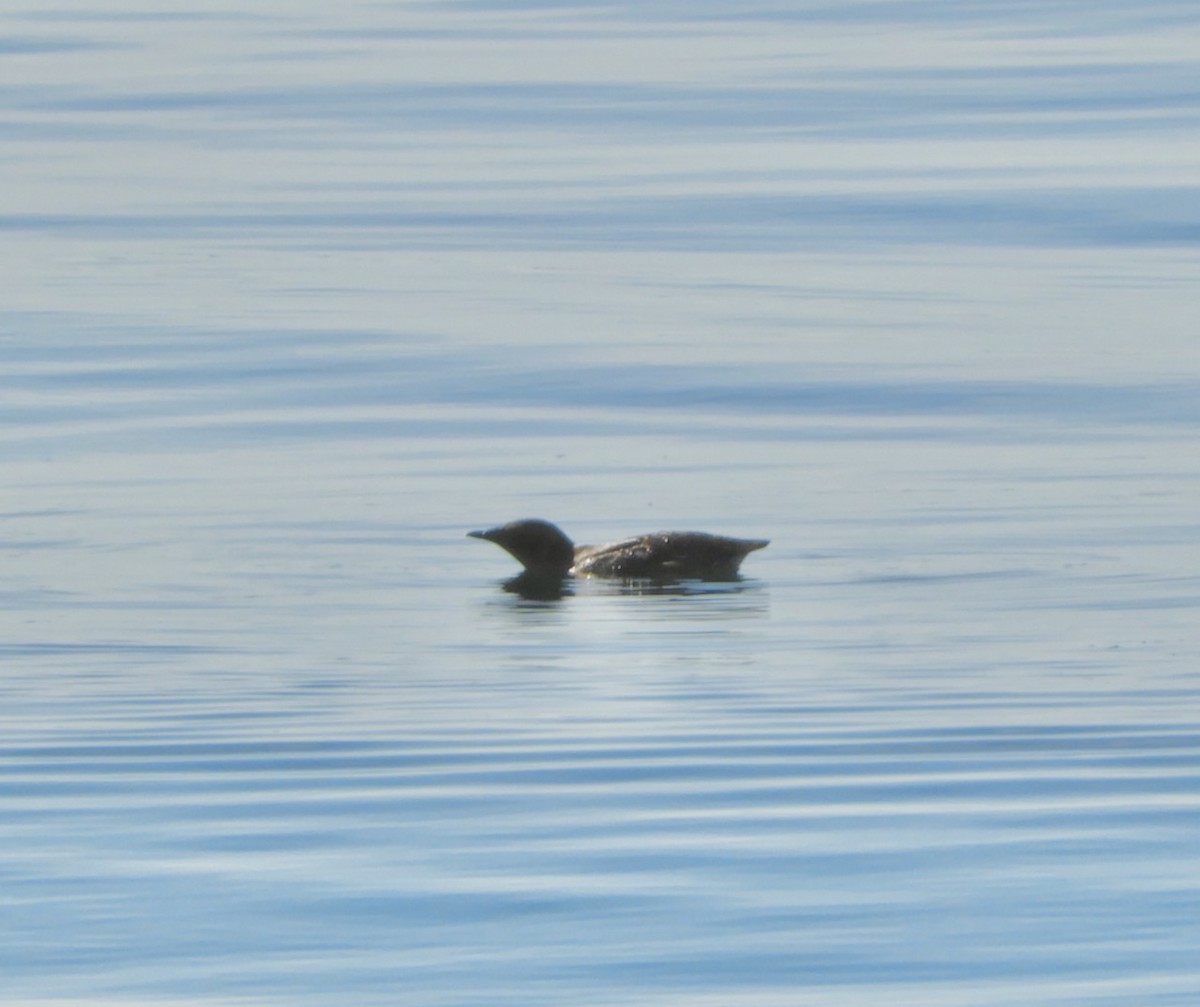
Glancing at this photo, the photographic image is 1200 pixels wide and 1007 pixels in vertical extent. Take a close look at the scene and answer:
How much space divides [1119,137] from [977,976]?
2834cm

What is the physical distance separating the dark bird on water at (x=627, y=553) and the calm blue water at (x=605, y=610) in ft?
0.58

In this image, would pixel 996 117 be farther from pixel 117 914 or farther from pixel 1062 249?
pixel 117 914

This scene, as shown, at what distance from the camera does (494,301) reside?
22156 millimetres

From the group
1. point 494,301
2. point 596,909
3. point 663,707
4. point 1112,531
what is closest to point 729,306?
point 494,301

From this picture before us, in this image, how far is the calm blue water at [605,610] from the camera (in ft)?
20.4

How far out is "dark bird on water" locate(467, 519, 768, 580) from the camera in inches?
476

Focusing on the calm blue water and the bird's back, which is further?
the bird's back

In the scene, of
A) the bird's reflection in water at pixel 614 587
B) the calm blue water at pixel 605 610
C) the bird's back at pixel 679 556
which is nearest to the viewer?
the calm blue water at pixel 605 610

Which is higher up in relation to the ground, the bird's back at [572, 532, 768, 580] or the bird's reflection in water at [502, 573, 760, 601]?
the bird's back at [572, 532, 768, 580]

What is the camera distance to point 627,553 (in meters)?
12.3

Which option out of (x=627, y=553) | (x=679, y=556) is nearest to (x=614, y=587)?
(x=627, y=553)

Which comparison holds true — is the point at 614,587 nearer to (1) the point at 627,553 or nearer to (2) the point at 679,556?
(1) the point at 627,553

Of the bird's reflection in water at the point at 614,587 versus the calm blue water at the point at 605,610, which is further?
the bird's reflection in water at the point at 614,587

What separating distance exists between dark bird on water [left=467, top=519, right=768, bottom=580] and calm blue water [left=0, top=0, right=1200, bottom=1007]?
0.58 ft
